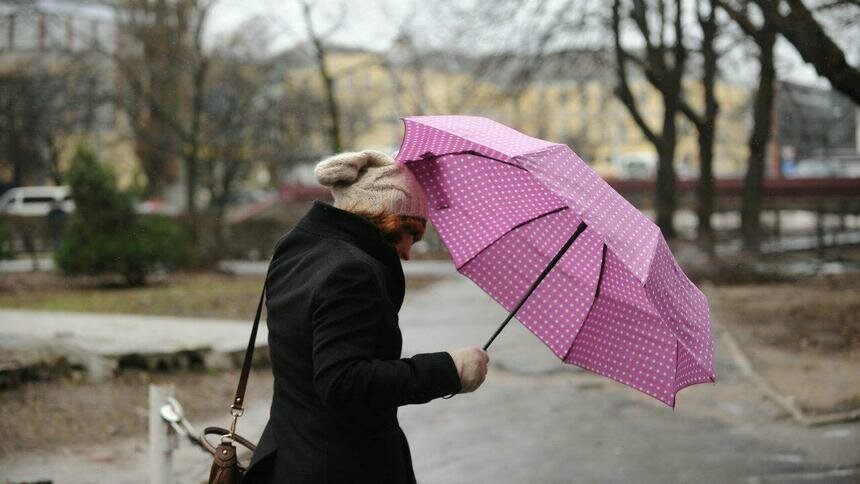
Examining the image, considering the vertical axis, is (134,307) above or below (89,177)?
below

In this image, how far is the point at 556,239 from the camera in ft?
11.1

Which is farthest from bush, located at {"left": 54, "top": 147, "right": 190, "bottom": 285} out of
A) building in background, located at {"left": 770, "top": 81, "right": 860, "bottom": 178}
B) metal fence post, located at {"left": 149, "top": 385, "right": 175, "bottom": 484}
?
metal fence post, located at {"left": 149, "top": 385, "right": 175, "bottom": 484}

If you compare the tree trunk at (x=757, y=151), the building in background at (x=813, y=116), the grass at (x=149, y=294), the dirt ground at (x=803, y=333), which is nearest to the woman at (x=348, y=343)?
the dirt ground at (x=803, y=333)

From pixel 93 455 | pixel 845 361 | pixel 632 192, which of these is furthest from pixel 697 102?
pixel 93 455

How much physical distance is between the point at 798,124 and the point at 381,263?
29887 millimetres

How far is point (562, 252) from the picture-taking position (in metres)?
3.32

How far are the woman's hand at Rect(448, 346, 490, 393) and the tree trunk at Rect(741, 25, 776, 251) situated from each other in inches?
687

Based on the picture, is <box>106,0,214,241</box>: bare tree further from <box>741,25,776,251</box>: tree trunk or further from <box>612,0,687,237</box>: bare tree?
<box>741,25,776,251</box>: tree trunk

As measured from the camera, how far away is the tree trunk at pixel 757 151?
21250 mm

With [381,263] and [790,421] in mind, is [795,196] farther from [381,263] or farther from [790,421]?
[381,263]

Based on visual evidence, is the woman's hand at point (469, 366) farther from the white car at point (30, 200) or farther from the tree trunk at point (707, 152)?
Answer: the white car at point (30, 200)

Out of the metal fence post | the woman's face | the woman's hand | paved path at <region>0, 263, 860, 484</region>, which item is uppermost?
the woman's face

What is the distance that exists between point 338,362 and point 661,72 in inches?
823

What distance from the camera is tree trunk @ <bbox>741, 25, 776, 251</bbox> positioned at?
21250mm
